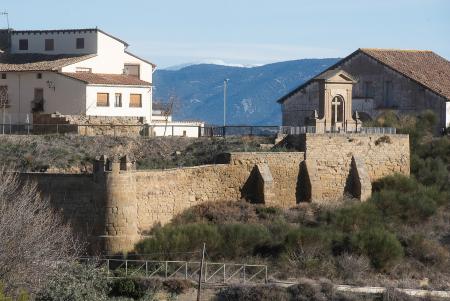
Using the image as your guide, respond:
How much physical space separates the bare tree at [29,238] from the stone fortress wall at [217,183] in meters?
0.72

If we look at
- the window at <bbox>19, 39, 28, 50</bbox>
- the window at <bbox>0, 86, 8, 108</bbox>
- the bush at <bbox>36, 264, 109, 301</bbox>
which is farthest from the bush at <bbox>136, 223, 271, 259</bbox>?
the window at <bbox>19, 39, 28, 50</bbox>

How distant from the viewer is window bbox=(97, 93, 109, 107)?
6319 centimetres

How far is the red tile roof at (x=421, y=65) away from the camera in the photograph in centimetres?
6688

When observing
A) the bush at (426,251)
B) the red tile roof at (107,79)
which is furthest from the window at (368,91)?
the bush at (426,251)

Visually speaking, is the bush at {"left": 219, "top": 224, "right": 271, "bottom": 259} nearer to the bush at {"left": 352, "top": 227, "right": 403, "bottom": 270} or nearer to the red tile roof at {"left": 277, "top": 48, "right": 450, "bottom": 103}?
the bush at {"left": 352, "top": 227, "right": 403, "bottom": 270}

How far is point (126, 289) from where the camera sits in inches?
1961

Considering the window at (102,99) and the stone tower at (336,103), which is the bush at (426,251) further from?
the window at (102,99)

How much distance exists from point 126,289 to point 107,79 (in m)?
15.9

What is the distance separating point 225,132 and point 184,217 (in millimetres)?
8252

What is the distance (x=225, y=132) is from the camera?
6219cm

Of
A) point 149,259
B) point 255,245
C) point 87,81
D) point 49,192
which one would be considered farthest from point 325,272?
point 87,81

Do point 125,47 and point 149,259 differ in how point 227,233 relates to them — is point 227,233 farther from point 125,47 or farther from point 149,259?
point 125,47

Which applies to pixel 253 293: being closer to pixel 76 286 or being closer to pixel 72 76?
pixel 76 286

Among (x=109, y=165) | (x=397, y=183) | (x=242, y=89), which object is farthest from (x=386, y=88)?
(x=242, y=89)
